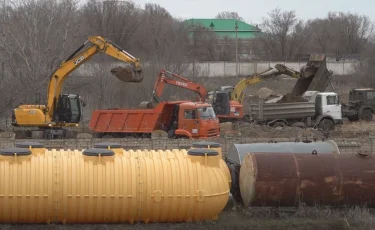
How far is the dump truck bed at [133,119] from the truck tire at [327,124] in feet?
30.5

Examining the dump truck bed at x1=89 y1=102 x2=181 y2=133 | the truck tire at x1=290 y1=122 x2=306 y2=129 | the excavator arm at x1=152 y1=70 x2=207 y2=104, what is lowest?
the truck tire at x1=290 y1=122 x2=306 y2=129

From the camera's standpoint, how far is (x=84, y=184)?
934 cm

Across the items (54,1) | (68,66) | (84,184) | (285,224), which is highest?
(54,1)

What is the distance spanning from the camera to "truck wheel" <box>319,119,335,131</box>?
88.1ft

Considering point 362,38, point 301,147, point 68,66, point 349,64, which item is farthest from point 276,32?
point 301,147

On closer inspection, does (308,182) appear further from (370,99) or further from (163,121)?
(370,99)

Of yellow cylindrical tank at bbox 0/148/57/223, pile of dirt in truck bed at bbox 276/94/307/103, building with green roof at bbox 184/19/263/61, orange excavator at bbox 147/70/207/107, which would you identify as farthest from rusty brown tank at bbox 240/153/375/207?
building with green roof at bbox 184/19/263/61

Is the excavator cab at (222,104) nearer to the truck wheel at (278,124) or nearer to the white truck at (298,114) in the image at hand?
the white truck at (298,114)

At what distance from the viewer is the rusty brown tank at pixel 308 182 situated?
1041 cm

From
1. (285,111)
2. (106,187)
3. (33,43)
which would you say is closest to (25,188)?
(106,187)

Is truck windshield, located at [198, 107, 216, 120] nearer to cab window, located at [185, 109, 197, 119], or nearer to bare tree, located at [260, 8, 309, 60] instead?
cab window, located at [185, 109, 197, 119]

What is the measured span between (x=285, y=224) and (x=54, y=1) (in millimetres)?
43225

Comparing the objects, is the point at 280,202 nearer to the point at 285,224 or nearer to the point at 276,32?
the point at 285,224

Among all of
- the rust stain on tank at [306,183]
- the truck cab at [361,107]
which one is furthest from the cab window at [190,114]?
the truck cab at [361,107]
